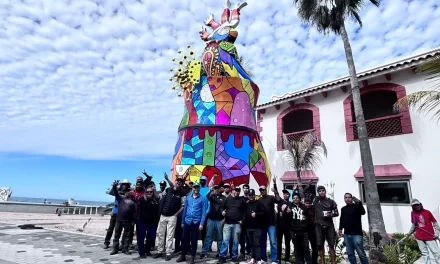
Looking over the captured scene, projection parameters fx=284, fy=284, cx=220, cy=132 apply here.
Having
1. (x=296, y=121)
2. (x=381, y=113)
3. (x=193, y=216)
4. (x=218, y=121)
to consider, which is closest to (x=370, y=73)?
(x=381, y=113)

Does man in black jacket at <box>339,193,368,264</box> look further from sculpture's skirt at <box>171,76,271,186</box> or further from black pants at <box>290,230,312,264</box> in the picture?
sculpture's skirt at <box>171,76,271,186</box>

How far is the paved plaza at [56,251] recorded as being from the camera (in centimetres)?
595

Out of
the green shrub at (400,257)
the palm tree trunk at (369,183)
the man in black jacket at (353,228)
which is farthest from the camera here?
the palm tree trunk at (369,183)

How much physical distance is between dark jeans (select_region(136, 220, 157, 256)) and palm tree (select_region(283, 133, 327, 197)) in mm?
7174

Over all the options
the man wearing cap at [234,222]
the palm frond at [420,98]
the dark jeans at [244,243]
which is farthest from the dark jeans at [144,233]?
the palm frond at [420,98]

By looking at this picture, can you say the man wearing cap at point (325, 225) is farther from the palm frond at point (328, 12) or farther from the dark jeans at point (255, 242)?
the palm frond at point (328, 12)

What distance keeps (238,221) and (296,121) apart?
9.81m

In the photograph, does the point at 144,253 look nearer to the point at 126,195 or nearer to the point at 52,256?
the point at 126,195

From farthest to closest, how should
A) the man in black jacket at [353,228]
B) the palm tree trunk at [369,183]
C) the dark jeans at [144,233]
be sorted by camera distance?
the palm tree trunk at [369,183]
the dark jeans at [144,233]
the man in black jacket at [353,228]

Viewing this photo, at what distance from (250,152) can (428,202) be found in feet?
20.7

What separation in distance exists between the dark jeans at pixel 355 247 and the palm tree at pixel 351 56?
2.41m

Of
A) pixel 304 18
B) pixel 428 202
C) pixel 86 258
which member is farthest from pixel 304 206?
pixel 304 18

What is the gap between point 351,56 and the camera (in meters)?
9.35

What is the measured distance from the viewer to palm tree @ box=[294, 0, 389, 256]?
7.95 metres
